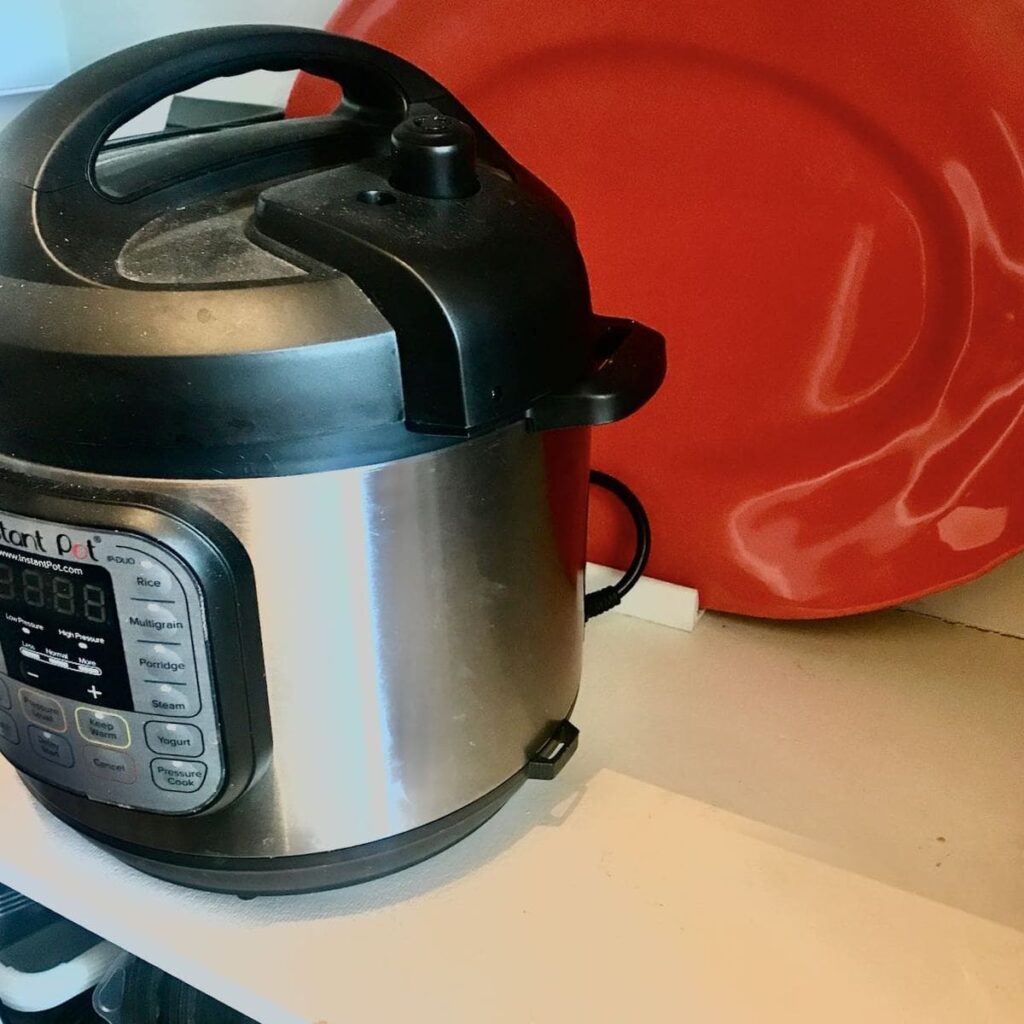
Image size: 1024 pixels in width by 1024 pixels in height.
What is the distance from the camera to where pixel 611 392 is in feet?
1.28

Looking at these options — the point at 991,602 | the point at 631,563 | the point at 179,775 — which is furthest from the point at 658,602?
the point at 179,775

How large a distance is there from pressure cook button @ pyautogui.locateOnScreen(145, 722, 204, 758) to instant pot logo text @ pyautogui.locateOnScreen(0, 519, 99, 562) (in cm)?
7

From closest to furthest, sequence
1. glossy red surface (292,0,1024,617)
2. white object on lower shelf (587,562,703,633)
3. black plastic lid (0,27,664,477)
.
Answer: black plastic lid (0,27,664,477) → glossy red surface (292,0,1024,617) → white object on lower shelf (587,562,703,633)

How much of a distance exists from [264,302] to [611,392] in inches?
4.8

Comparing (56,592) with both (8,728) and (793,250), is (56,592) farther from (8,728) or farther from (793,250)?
(793,250)

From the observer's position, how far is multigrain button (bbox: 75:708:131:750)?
1.31 ft

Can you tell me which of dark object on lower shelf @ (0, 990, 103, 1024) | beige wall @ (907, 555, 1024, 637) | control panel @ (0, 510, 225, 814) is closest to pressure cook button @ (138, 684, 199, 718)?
control panel @ (0, 510, 225, 814)

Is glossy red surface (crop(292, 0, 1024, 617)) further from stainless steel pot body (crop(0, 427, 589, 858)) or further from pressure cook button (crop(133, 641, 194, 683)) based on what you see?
pressure cook button (crop(133, 641, 194, 683))

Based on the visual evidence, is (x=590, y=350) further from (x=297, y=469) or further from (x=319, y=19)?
(x=319, y=19)

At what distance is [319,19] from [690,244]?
12.4 inches

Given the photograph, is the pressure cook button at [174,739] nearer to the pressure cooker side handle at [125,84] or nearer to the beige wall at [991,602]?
the pressure cooker side handle at [125,84]

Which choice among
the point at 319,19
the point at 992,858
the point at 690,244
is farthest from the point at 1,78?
the point at 992,858

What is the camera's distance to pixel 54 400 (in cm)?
35

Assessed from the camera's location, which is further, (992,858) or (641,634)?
(641,634)
